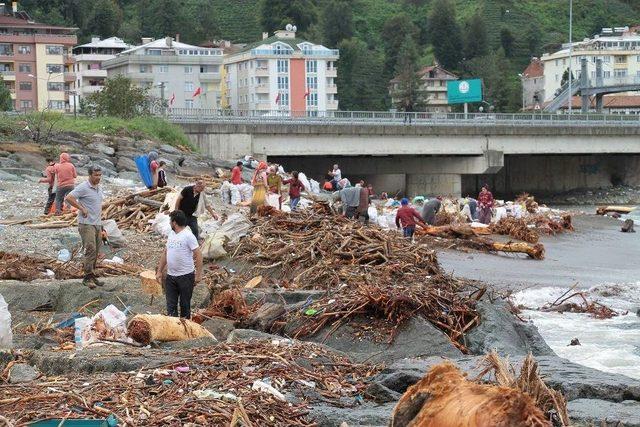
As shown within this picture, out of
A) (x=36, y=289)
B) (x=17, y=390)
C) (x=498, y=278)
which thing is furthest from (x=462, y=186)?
(x=17, y=390)

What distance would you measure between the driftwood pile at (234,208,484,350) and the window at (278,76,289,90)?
77801 mm

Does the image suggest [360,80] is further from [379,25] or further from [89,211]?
[89,211]

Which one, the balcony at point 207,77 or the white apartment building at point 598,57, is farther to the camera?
the white apartment building at point 598,57

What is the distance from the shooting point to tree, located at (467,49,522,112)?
106812 mm

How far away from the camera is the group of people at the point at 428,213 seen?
22500 millimetres

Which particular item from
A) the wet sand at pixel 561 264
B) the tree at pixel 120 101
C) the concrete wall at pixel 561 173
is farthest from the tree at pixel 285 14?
the wet sand at pixel 561 264

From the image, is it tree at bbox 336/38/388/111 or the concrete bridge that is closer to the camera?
the concrete bridge

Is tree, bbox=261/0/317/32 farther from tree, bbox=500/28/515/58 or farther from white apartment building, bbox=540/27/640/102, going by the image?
white apartment building, bbox=540/27/640/102

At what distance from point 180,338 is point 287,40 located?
88.3 meters

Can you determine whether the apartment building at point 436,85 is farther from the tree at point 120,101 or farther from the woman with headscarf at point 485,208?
the woman with headscarf at point 485,208

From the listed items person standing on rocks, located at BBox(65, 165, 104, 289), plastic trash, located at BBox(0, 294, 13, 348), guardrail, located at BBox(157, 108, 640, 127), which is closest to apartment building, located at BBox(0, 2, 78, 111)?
guardrail, located at BBox(157, 108, 640, 127)

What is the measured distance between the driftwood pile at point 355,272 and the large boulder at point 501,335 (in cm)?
14

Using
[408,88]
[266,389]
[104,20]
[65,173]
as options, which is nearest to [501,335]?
[266,389]

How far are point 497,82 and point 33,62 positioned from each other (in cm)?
4317
